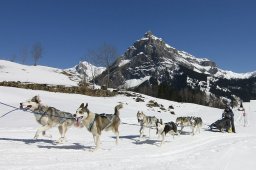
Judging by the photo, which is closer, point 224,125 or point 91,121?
point 91,121

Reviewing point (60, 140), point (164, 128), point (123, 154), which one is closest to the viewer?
point (123, 154)

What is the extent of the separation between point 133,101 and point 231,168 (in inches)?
1281

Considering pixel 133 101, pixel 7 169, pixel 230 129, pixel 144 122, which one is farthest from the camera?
pixel 133 101

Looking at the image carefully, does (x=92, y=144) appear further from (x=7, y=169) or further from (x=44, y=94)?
(x=44, y=94)

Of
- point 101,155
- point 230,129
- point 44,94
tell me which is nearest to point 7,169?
point 101,155

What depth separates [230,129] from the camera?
74.6 ft

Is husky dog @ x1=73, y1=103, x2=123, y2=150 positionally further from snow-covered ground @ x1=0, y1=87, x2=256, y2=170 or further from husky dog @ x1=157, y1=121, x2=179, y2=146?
husky dog @ x1=157, y1=121, x2=179, y2=146

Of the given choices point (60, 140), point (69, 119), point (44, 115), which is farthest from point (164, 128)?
point (44, 115)

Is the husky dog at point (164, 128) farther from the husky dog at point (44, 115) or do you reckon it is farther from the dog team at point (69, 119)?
the husky dog at point (44, 115)

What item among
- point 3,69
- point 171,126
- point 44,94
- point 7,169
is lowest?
point 7,169

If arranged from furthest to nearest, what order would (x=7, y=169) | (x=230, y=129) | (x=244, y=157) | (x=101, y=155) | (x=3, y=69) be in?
(x=3, y=69) → (x=230, y=129) → (x=244, y=157) → (x=101, y=155) → (x=7, y=169)

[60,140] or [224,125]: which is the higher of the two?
[224,125]

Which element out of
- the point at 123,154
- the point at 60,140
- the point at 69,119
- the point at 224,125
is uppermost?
the point at 224,125

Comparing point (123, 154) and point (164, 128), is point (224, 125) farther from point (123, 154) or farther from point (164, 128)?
point (123, 154)
